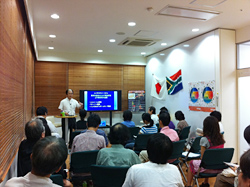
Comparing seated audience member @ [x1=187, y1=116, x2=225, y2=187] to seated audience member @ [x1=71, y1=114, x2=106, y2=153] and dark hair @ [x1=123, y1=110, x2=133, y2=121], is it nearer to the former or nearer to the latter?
seated audience member @ [x1=71, y1=114, x2=106, y2=153]

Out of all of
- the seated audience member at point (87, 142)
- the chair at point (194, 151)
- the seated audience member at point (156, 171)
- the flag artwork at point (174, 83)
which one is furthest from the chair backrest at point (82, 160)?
the flag artwork at point (174, 83)

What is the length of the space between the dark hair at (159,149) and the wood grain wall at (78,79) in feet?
22.3

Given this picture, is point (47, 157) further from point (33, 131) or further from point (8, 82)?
point (8, 82)

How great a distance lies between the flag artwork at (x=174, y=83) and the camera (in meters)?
6.77

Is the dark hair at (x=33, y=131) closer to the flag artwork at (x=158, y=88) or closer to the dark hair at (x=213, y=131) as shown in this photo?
A: the dark hair at (x=213, y=131)

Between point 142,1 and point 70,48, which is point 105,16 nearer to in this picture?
point 142,1

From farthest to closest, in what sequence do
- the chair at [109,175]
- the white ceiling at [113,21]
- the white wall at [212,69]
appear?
1. the white wall at [212,69]
2. the white ceiling at [113,21]
3. the chair at [109,175]

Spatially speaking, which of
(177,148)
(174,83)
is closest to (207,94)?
(174,83)

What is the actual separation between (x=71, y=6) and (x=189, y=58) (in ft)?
12.5

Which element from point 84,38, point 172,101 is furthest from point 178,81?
point 84,38

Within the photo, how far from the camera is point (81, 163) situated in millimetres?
2758

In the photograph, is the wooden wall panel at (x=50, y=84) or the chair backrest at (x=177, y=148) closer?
the chair backrest at (x=177, y=148)

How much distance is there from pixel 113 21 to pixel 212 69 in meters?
2.81

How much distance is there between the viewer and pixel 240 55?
17.5 ft
